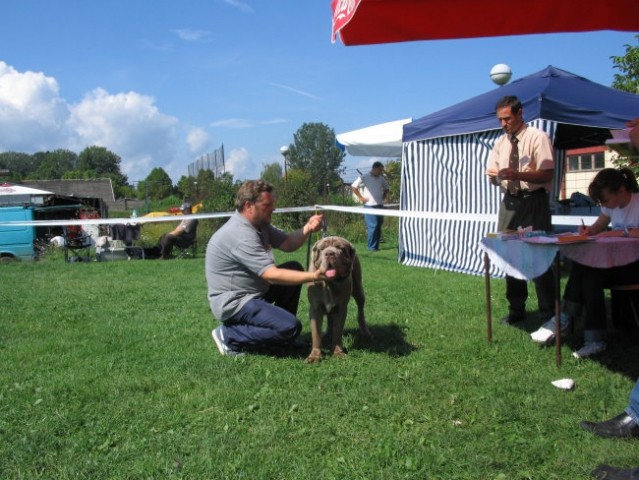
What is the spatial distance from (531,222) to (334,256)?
74.3 inches

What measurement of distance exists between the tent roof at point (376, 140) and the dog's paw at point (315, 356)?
9008 millimetres

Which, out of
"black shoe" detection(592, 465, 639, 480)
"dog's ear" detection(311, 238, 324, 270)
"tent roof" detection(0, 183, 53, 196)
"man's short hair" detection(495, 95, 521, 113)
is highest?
"man's short hair" detection(495, 95, 521, 113)

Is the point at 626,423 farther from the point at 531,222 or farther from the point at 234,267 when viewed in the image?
the point at 234,267

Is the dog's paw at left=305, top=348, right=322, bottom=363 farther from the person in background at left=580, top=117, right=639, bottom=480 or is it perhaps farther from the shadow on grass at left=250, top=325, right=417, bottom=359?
the person in background at left=580, top=117, right=639, bottom=480

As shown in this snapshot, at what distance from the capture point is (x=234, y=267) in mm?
4453

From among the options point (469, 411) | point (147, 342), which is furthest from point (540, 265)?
point (147, 342)

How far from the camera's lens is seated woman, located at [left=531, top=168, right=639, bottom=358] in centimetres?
412

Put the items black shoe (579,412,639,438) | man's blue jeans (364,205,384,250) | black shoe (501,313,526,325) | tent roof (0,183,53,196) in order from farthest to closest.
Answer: tent roof (0,183,53,196), man's blue jeans (364,205,384,250), black shoe (501,313,526,325), black shoe (579,412,639,438)

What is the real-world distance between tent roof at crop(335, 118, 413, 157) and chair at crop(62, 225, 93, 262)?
22.0 feet

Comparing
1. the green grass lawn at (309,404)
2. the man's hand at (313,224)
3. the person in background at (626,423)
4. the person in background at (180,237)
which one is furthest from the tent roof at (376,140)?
the person in background at (626,423)

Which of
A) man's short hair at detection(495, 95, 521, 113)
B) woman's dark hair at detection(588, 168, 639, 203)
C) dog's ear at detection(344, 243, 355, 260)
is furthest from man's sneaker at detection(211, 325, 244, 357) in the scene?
woman's dark hair at detection(588, 168, 639, 203)

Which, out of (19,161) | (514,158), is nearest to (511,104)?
(514,158)

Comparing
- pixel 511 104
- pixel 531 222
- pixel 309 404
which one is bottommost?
pixel 309 404

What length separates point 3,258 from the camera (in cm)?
1323
